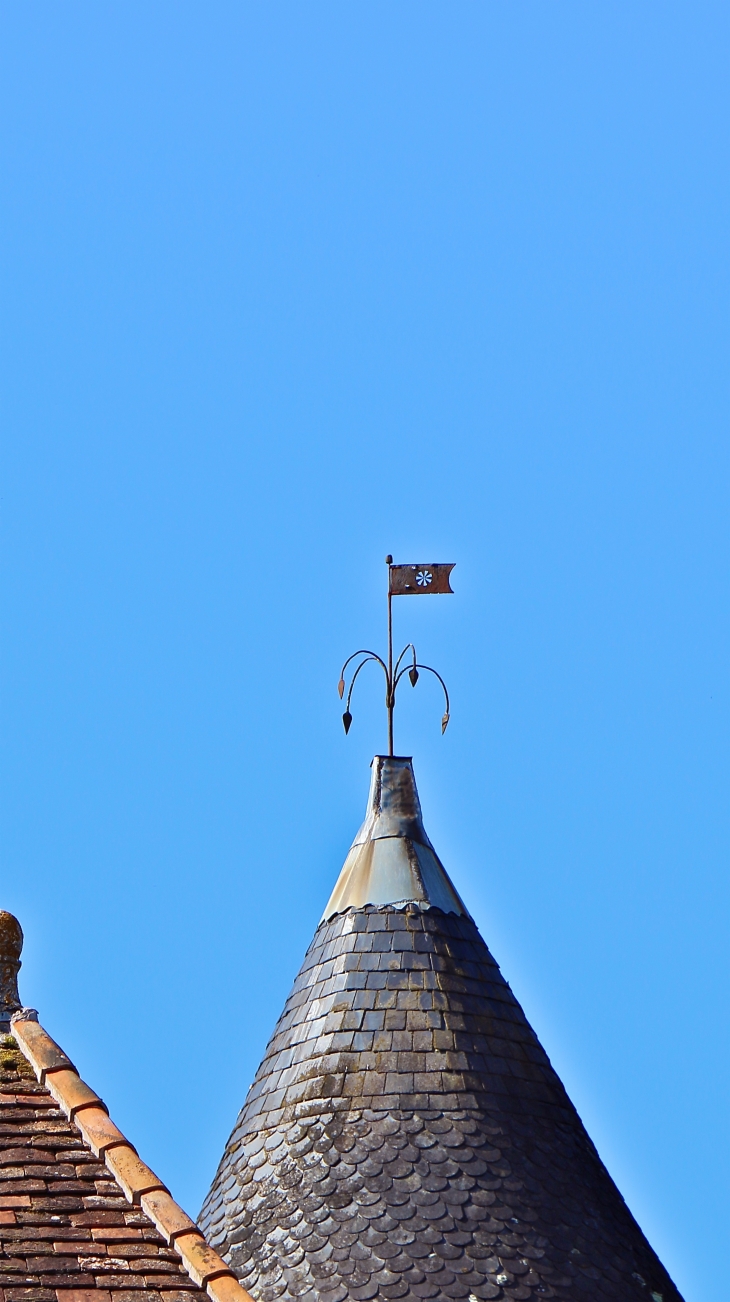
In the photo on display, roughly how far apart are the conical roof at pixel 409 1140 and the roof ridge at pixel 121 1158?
6.89ft

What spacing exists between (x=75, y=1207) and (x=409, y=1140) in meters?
3.20

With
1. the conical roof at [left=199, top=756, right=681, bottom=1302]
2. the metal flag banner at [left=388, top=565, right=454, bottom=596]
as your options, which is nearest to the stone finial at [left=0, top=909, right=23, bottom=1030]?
the conical roof at [left=199, top=756, right=681, bottom=1302]

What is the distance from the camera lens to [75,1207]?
9.46m

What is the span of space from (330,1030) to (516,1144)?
1223mm

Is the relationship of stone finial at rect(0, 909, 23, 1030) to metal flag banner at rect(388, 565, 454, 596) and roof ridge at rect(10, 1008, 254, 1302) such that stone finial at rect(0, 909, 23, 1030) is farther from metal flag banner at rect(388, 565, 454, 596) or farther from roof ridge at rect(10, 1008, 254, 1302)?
metal flag banner at rect(388, 565, 454, 596)

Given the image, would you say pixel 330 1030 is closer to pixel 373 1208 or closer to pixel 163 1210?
pixel 373 1208

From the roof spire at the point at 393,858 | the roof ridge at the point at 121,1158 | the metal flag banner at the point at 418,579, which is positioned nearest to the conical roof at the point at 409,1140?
the roof spire at the point at 393,858

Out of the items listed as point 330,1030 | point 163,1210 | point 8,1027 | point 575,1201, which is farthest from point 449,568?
point 163,1210

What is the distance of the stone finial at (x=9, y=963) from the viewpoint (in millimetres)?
10641

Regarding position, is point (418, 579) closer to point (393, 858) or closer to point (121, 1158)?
point (393, 858)

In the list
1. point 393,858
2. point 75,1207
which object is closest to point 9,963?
point 75,1207

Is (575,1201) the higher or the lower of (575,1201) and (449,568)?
the lower

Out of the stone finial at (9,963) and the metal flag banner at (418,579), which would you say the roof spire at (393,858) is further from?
the stone finial at (9,963)

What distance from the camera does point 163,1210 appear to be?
9508 millimetres
